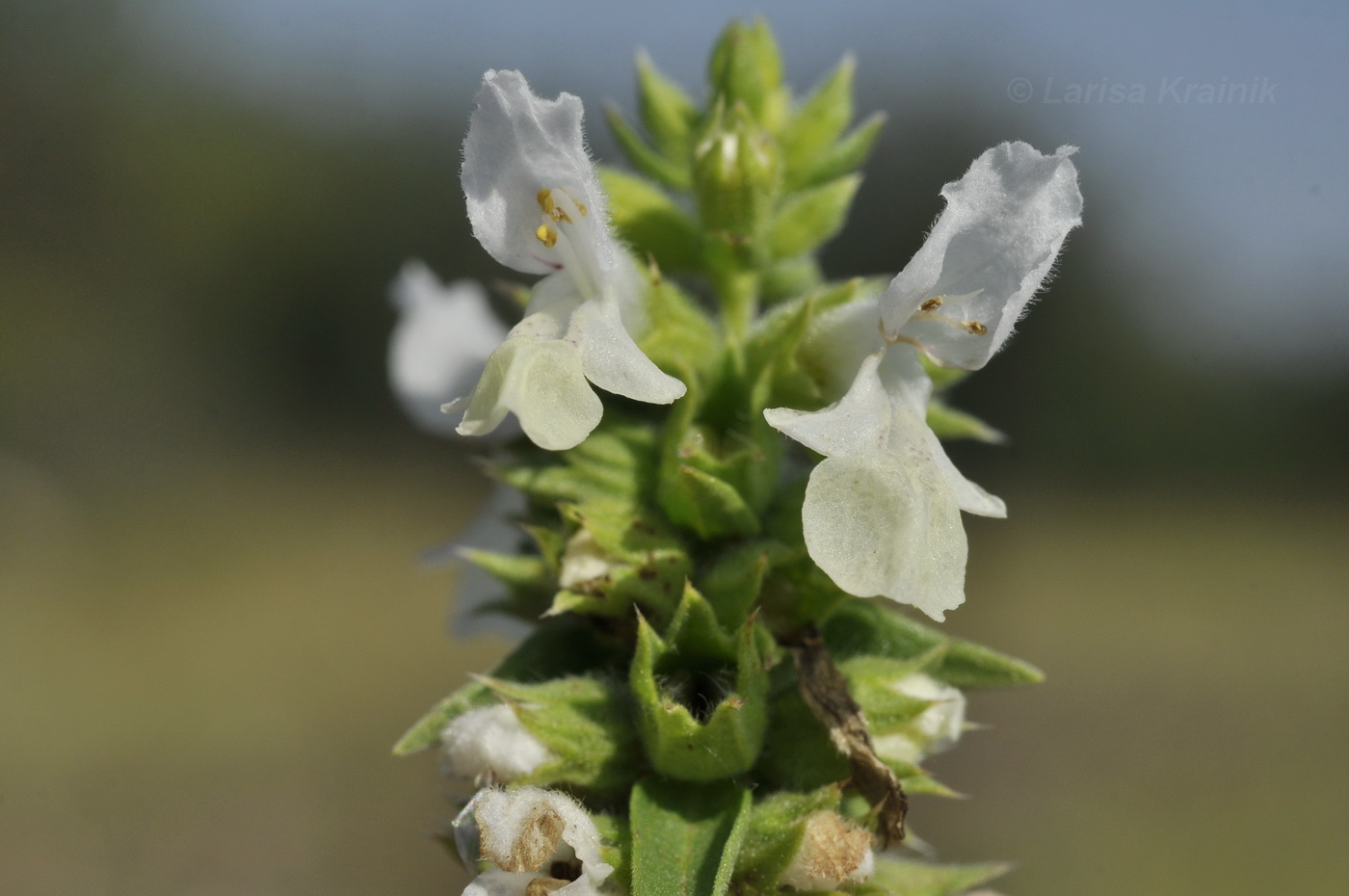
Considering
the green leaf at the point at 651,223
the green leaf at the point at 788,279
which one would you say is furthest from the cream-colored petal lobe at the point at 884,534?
the green leaf at the point at 788,279

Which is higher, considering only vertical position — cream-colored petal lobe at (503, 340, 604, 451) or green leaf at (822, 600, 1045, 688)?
cream-colored petal lobe at (503, 340, 604, 451)

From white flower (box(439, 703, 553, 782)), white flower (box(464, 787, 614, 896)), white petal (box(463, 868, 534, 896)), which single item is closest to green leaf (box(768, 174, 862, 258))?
white flower (box(439, 703, 553, 782))

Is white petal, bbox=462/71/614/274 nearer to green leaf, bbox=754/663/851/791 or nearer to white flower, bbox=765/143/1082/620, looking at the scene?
white flower, bbox=765/143/1082/620

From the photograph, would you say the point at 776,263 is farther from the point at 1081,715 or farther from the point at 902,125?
the point at 902,125

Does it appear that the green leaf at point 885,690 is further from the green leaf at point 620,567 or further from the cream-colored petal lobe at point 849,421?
the cream-colored petal lobe at point 849,421

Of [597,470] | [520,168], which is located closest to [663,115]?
[520,168]

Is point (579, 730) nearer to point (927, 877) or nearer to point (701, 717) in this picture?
point (701, 717)

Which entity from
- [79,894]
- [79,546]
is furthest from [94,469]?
[79,894]
